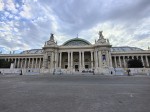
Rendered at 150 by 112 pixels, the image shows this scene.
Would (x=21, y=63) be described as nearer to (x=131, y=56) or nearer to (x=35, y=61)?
(x=35, y=61)

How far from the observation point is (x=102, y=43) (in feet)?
217

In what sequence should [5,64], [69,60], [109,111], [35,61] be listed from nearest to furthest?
[109,111], [5,64], [69,60], [35,61]

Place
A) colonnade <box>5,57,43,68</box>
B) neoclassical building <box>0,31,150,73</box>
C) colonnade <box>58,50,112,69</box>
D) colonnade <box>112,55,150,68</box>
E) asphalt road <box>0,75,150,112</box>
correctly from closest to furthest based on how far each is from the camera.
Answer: asphalt road <box>0,75,150,112</box> → colonnade <box>58,50,112,69</box> → neoclassical building <box>0,31,150,73</box> → colonnade <box>112,55,150,68</box> → colonnade <box>5,57,43,68</box>

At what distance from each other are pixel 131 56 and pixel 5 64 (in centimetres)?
7352

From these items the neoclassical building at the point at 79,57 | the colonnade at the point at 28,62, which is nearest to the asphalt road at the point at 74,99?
the neoclassical building at the point at 79,57

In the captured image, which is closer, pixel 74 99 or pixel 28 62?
pixel 74 99

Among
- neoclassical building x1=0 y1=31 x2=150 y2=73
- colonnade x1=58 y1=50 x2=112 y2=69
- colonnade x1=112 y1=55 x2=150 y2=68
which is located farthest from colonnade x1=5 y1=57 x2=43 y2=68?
colonnade x1=112 y1=55 x2=150 y2=68

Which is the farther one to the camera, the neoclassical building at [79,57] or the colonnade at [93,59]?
the neoclassical building at [79,57]

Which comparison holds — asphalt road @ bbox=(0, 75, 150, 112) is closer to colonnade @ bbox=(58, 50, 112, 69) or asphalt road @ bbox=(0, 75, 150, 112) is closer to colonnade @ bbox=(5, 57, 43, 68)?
colonnade @ bbox=(58, 50, 112, 69)

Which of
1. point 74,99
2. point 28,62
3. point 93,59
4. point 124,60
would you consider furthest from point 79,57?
point 74,99

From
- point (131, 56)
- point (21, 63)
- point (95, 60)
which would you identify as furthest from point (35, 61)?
point (131, 56)

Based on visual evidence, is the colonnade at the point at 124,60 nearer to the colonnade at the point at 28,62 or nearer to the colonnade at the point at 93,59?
the colonnade at the point at 93,59

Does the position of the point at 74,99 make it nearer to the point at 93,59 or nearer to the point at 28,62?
the point at 93,59

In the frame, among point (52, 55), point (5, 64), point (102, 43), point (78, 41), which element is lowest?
point (5, 64)
